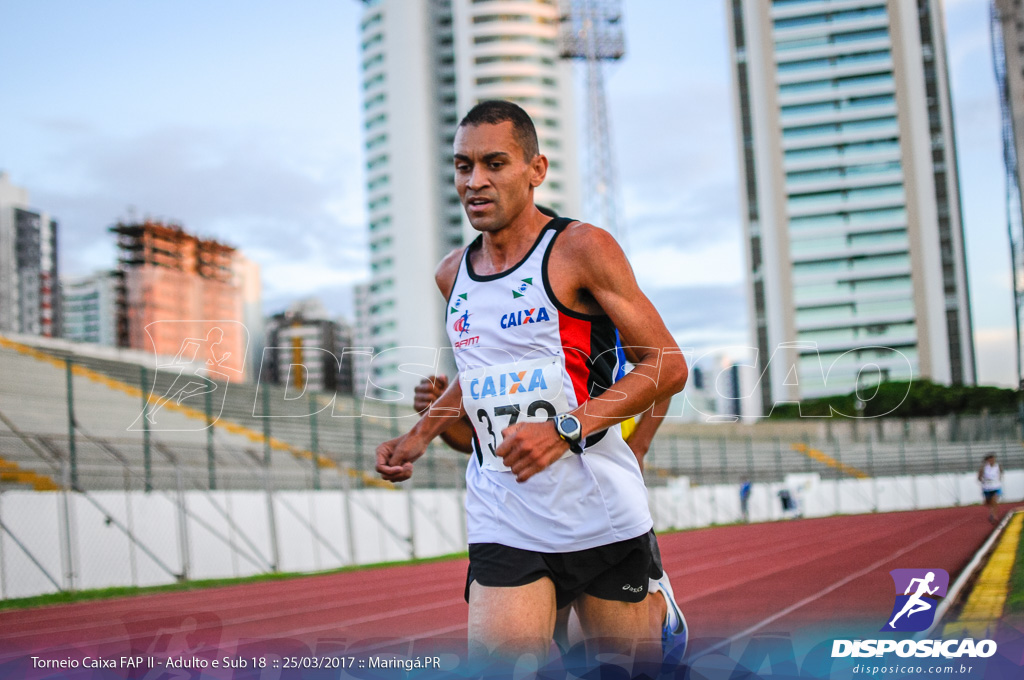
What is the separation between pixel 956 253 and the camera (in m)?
93.6

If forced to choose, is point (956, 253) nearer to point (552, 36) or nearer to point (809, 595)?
point (552, 36)

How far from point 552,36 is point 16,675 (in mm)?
103733

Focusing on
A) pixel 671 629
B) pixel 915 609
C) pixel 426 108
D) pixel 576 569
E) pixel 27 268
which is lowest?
pixel 915 609

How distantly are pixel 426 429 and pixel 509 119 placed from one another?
3.51 ft

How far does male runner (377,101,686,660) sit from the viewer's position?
307 centimetres

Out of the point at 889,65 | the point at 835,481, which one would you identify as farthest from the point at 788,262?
the point at 835,481

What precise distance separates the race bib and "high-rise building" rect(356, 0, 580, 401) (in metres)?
93.8

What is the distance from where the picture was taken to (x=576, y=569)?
316 centimetres

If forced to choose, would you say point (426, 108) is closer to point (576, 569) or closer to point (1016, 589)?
point (1016, 589)

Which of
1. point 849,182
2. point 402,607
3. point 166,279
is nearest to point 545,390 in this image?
point 402,607

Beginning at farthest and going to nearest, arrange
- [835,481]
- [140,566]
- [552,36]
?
[552,36] → [835,481] → [140,566]

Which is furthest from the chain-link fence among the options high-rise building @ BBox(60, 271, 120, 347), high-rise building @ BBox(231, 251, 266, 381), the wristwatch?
high-rise building @ BBox(60, 271, 120, 347)

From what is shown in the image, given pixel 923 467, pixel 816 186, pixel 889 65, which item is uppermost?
pixel 889 65

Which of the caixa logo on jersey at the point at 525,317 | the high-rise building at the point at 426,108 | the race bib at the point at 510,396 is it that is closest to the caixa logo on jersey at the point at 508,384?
the race bib at the point at 510,396
